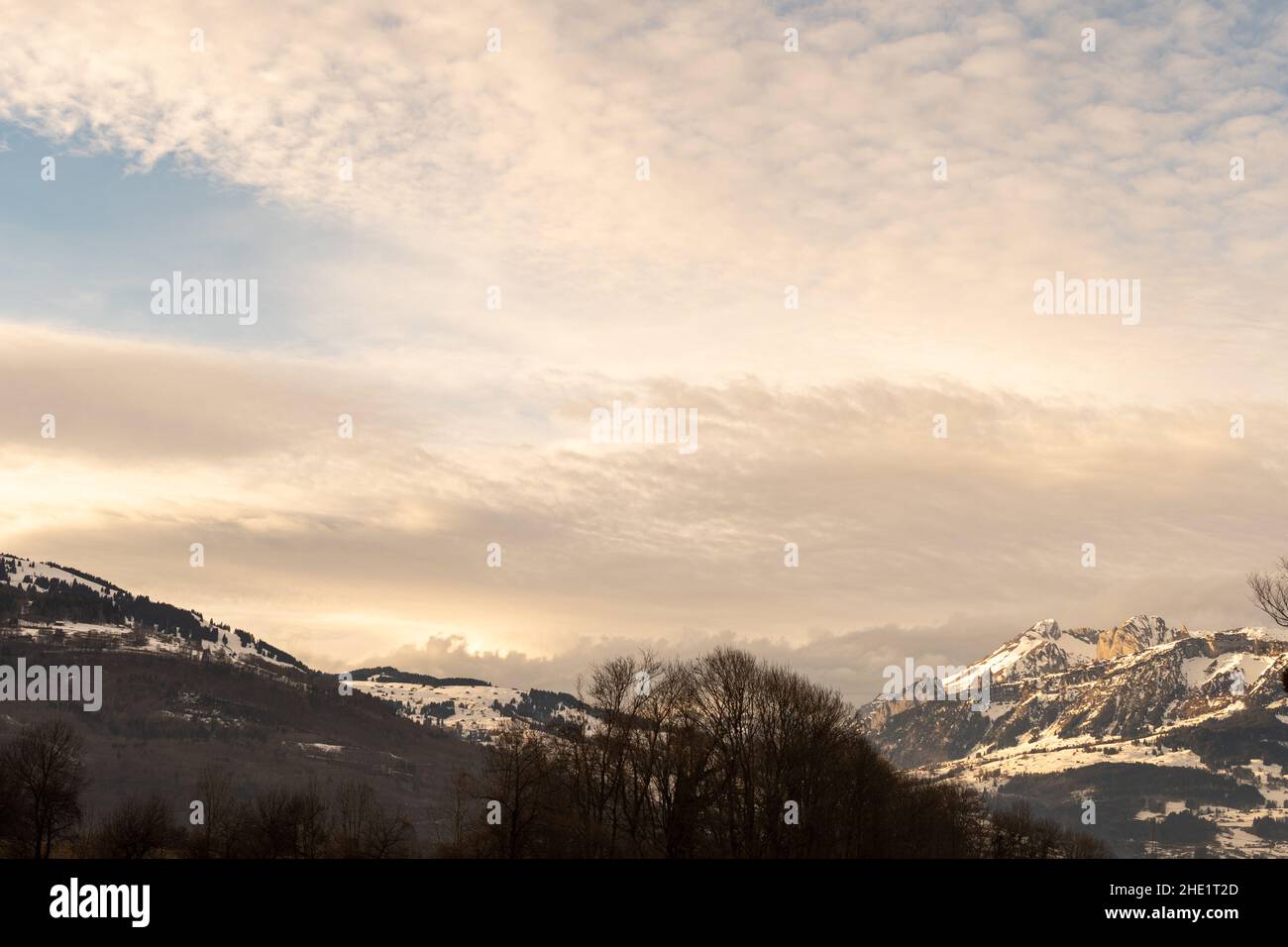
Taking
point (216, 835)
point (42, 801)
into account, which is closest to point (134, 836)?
point (216, 835)

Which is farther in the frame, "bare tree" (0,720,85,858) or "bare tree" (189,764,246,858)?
"bare tree" (189,764,246,858)

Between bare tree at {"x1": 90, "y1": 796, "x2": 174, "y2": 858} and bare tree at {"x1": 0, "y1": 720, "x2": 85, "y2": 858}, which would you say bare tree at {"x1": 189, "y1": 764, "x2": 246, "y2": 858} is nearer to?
bare tree at {"x1": 90, "y1": 796, "x2": 174, "y2": 858}

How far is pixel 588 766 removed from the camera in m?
107

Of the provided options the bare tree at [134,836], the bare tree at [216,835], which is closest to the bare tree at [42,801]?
the bare tree at [134,836]

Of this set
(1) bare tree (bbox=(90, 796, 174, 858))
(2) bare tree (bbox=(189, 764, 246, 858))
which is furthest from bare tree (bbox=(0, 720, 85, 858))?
(2) bare tree (bbox=(189, 764, 246, 858))

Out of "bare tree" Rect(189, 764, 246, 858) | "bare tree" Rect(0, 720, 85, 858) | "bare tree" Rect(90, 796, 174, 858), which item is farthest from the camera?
"bare tree" Rect(189, 764, 246, 858)

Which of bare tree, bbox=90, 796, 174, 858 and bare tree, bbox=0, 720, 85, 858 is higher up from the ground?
bare tree, bbox=0, 720, 85, 858

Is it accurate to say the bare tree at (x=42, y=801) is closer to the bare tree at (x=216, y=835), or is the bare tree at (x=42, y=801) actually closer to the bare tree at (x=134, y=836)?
the bare tree at (x=134, y=836)

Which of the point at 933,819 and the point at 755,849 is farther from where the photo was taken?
the point at 933,819

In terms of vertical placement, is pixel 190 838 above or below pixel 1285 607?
below

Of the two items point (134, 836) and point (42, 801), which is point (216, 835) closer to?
point (134, 836)
